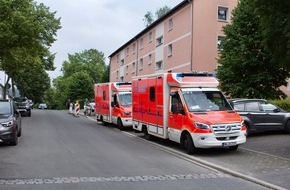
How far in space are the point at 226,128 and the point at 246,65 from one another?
48.9 feet

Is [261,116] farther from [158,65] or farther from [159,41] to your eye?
[159,41]

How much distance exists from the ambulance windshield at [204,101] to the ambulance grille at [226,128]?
1.15 m

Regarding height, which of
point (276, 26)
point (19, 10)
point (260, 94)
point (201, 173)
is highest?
point (19, 10)

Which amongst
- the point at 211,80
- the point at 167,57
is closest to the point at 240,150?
the point at 211,80

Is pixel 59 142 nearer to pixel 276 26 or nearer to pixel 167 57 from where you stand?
pixel 276 26

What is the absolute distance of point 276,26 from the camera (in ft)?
43.4

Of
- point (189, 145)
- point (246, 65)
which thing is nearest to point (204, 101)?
point (189, 145)

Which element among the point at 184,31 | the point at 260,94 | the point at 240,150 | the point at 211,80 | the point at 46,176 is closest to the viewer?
the point at 46,176

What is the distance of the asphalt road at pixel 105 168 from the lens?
8.64 metres

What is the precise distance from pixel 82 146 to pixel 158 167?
4.87 meters

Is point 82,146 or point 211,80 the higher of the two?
point 211,80

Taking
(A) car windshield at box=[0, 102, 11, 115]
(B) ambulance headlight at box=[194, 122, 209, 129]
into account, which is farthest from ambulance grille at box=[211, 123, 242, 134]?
(A) car windshield at box=[0, 102, 11, 115]

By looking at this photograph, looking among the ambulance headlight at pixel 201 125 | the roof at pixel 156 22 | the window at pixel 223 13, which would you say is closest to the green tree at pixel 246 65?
the window at pixel 223 13

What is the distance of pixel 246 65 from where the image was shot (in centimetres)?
2711
